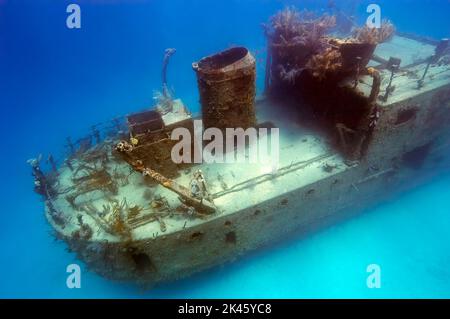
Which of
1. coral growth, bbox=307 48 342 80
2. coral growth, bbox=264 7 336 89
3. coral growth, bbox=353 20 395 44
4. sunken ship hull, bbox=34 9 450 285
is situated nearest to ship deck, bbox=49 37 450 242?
sunken ship hull, bbox=34 9 450 285

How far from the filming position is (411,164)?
30.7ft

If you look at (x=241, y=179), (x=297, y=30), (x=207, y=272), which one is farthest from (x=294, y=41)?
(x=207, y=272)

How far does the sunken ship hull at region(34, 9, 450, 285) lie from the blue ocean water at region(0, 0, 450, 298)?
1.34 m

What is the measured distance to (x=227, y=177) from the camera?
735cm

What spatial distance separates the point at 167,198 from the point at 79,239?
197 cm

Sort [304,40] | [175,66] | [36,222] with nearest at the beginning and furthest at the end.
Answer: [304,40]
[36,222]
[175,66]

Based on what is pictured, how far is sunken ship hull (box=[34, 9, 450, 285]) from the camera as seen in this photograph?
625 cm

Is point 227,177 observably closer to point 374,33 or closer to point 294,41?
point 294,41

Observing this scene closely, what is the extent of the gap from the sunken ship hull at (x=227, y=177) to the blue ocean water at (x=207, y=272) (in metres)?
1.34

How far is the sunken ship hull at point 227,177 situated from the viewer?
20.5 feet

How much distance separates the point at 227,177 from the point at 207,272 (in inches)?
122

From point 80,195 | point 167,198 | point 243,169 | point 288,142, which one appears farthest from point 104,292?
point 288,142

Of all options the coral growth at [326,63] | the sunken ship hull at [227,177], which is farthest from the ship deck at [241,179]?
the coral growth at [326,63]
